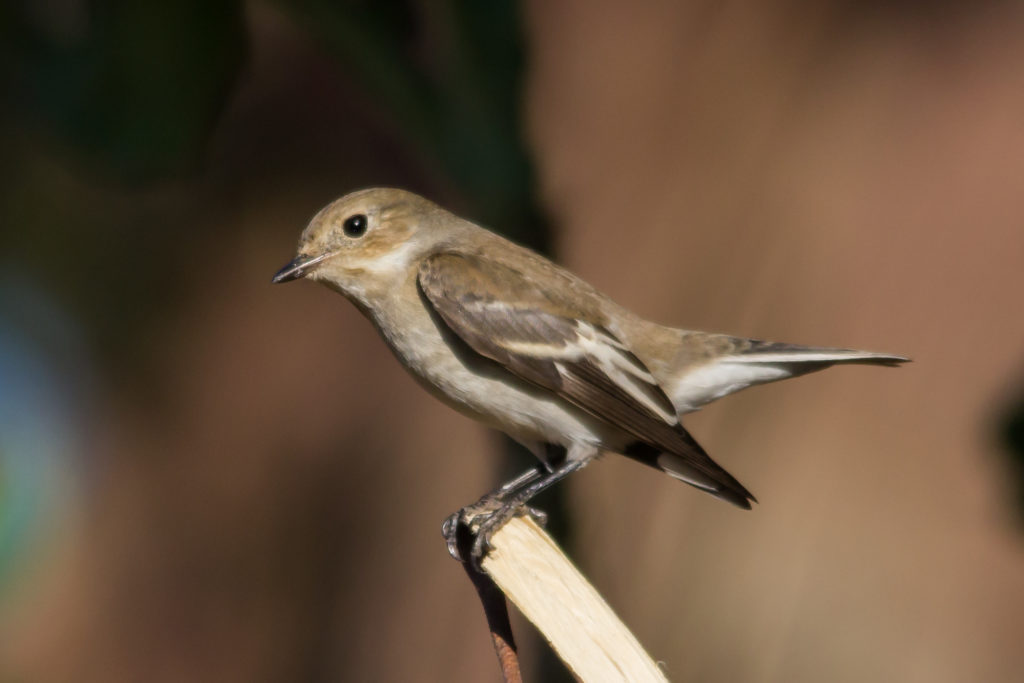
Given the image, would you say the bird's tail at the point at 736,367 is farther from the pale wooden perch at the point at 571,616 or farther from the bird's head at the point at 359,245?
the pale wooden perch at the point at 571,616

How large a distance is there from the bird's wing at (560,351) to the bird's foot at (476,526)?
0.29 metres

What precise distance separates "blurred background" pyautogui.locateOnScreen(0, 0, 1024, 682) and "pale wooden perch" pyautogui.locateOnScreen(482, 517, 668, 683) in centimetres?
144

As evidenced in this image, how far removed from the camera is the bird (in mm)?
2244

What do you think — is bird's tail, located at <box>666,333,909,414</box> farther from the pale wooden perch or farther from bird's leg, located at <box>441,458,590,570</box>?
the pale wooden perch

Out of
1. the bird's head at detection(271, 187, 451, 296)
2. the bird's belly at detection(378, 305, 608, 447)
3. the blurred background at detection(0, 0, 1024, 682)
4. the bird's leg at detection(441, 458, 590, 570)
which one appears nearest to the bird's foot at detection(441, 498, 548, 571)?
the bird's leg at detection(441, 458, 590, 570)

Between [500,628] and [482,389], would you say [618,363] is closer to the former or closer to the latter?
[482,389]

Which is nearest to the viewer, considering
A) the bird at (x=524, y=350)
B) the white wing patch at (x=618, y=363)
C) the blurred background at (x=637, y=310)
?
the bird at (x=524, y=350)

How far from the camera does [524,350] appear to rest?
2260mm

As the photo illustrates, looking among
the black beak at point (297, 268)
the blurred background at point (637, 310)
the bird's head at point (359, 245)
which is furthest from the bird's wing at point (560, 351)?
the blurred background at point (637, 310)

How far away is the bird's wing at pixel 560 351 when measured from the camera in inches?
87.7

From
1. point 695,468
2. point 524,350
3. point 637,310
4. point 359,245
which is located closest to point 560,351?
point 524,350

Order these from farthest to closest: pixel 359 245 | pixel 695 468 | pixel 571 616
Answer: pixel 359 245 < pixel 695 468 < pixel 571 616

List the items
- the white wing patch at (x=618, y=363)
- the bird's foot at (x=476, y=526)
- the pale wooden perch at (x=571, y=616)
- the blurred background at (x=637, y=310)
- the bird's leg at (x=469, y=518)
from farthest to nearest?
the blurred background at (x=637, y=310) → the white wing patch at (x=618, y=363) → the bird's leg at (x=469, y=518) → the bird's foot at (x=476, y=526) → the pale wooden perch at (x=571, y=616)

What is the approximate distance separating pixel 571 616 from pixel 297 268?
1.15 m
